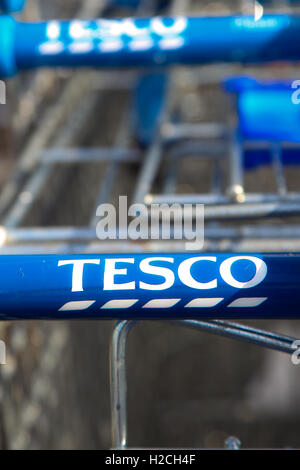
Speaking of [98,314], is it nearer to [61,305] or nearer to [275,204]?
[61,305]

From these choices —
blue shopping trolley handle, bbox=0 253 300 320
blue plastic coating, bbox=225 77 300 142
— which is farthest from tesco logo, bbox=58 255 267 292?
blue plastic coating, bbox=225 77 300 142

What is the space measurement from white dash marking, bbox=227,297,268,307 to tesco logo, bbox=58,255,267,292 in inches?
0.8

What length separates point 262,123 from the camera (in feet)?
5.65

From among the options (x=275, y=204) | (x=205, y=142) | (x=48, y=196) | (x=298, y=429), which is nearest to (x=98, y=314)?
(x=275, y=204)

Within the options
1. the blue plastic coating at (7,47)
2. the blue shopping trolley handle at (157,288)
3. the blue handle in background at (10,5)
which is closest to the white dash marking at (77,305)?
the blue shopping trolley handle at (157,288)

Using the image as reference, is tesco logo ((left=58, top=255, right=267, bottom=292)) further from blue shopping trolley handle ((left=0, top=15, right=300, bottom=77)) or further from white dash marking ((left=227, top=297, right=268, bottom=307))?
blue shopping trolley handle ((left=0, top=15, right=300, bottom=77))

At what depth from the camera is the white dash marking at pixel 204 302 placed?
3.42ft

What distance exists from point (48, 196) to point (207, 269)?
5.12 feet

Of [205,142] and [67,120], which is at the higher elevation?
[67,120]

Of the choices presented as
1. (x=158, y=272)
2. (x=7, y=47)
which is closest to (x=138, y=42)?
(x=7, y=47)

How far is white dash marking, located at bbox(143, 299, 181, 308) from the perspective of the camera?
1.05 metres

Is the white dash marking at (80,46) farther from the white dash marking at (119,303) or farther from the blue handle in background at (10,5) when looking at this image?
the white dash marking at (119,303)

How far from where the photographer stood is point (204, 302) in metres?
1.04

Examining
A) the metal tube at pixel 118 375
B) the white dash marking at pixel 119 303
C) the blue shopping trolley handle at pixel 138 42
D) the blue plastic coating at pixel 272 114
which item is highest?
the blue shopping trolley handle at pixel 138 42
